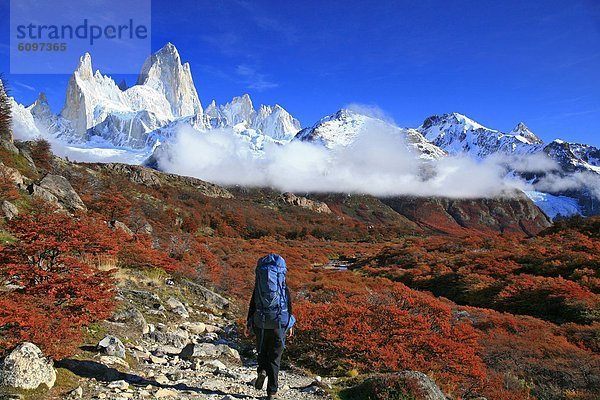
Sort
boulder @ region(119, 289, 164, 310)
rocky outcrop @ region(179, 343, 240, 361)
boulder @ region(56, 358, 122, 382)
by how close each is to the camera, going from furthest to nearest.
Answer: boulder @ region(119, 289, 164, 310) < rocky outcrop @ region(179, 343, 240, 361) < boulder @ region(56, 358, 122, 382)

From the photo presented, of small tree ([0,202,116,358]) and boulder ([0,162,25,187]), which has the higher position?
boulder ([0,162,25,187])

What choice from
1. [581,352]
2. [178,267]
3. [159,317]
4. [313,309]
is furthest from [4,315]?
[581,352]

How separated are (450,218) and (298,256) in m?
155

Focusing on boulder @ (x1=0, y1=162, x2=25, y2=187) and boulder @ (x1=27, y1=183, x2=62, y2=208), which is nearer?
boulder @ (x1=0, y1=162, x2=25, y2=187)

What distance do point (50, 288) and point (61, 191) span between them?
21.5 m

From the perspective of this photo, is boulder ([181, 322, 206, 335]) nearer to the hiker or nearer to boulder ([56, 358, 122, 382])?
boulder ([56, 358, 122, 382])

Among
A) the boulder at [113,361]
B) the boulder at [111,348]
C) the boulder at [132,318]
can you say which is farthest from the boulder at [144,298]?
the boulder at [113,361]

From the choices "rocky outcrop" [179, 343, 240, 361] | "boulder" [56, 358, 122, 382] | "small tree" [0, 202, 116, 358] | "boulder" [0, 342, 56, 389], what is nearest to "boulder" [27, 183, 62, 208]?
"small tree" [0, 202, 116, 358]

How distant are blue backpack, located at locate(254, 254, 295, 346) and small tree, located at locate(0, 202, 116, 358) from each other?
120 inches

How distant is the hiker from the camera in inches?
237

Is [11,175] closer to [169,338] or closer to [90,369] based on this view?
[169,338]

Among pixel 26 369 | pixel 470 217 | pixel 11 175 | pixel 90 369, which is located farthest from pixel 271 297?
pixel 470 217

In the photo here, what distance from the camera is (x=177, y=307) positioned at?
12750mm

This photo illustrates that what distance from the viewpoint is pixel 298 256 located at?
156ft
